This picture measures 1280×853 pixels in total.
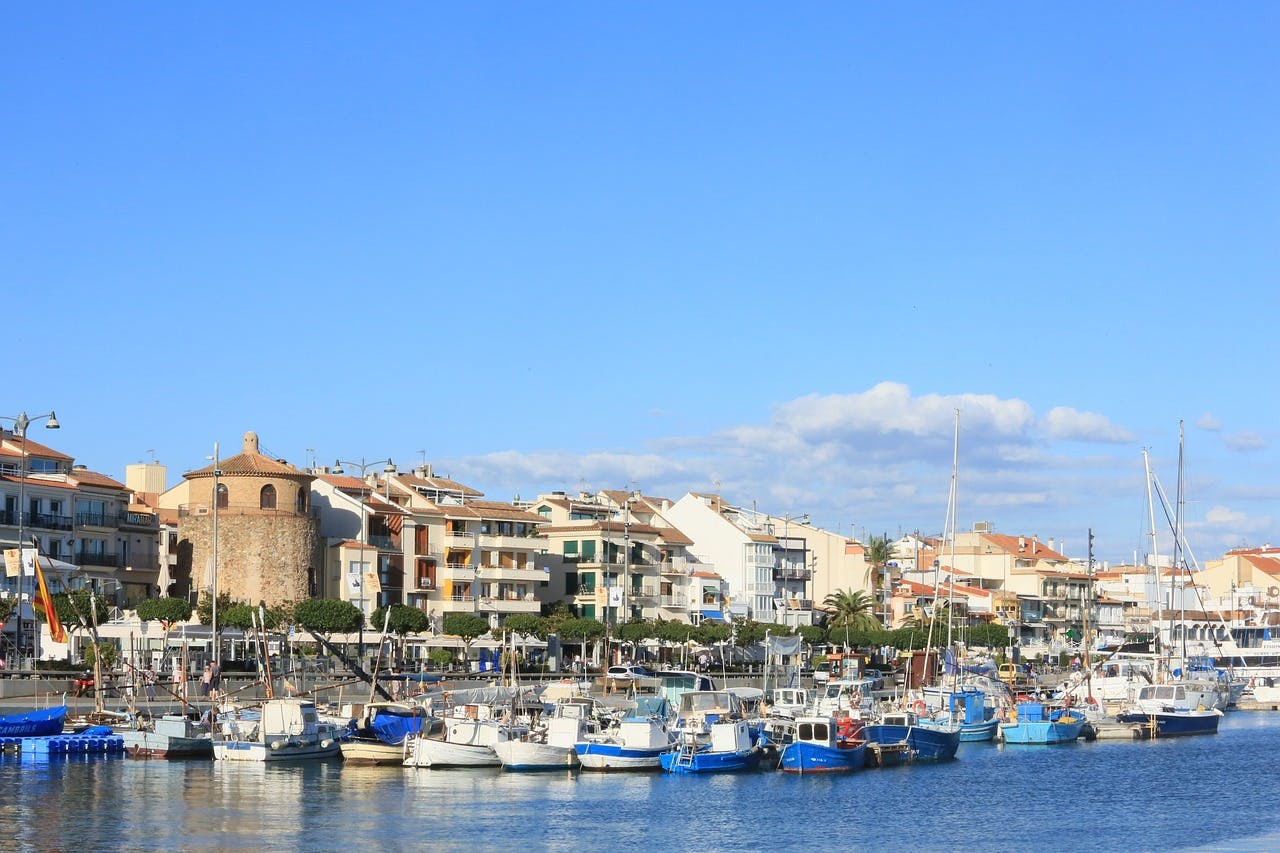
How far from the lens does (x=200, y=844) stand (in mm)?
43594

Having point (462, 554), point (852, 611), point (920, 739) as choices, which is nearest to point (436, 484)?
point (462, 554)

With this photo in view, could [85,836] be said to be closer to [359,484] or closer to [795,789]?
[795,789]

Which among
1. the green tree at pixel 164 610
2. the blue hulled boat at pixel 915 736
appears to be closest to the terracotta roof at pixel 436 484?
the green tree at pixel 164 610

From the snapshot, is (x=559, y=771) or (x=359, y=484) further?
(x=359, y=484)

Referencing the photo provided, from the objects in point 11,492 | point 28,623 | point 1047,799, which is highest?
point 11,492

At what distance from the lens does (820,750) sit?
210 feet

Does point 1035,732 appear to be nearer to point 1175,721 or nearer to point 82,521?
point 1175,721

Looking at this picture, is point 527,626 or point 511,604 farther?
point 511,604

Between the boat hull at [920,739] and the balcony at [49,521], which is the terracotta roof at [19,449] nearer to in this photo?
the balcony at [49,521]

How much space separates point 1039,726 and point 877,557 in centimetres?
8065

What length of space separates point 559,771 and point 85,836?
67.2 ft

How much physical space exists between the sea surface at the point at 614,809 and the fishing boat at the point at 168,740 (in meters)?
0.80

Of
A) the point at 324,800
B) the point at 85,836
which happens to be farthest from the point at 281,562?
the point at 85,836

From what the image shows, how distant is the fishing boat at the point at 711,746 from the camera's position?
61938mm
